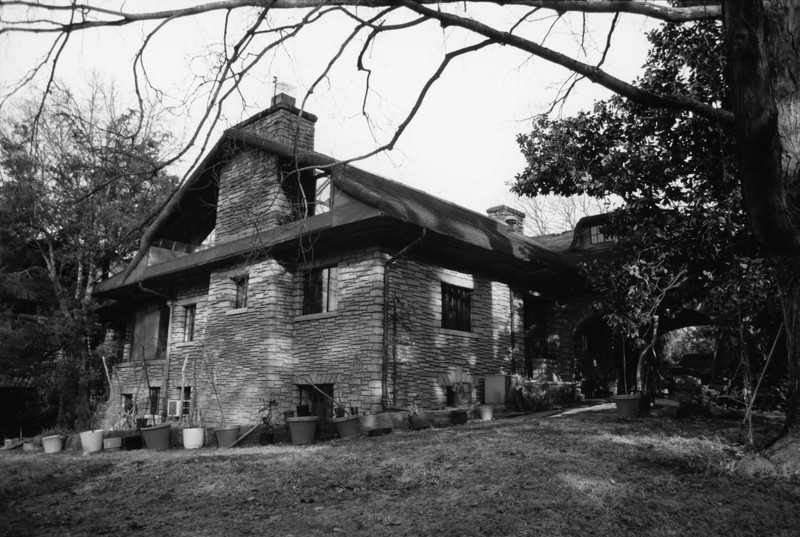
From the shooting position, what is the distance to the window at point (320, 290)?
13500mm

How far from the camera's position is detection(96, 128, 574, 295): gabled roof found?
11.6 m

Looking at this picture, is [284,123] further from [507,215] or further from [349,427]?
[507,215]

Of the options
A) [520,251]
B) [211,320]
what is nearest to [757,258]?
[520,251]

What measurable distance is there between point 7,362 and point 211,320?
8.74 meters

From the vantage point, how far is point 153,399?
17312 mm

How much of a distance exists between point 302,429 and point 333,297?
3664 mm

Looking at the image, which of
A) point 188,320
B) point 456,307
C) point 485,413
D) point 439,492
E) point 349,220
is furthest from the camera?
point 188,320

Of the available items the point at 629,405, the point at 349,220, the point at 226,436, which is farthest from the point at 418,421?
the point at 349,220

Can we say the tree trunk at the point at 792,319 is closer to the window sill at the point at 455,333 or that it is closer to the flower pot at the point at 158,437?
the window sill at the point at 455,333

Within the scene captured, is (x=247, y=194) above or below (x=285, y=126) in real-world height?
below

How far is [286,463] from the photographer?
7578 millimetres

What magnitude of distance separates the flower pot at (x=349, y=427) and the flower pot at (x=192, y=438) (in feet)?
9.30

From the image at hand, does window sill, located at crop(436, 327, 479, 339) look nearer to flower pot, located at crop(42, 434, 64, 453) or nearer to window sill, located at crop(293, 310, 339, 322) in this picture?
window sill, located at crop(293, 310, 339, 322)

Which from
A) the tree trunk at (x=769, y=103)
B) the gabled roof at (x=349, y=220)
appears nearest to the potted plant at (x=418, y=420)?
the gabled roof at (x=349, y=220)
